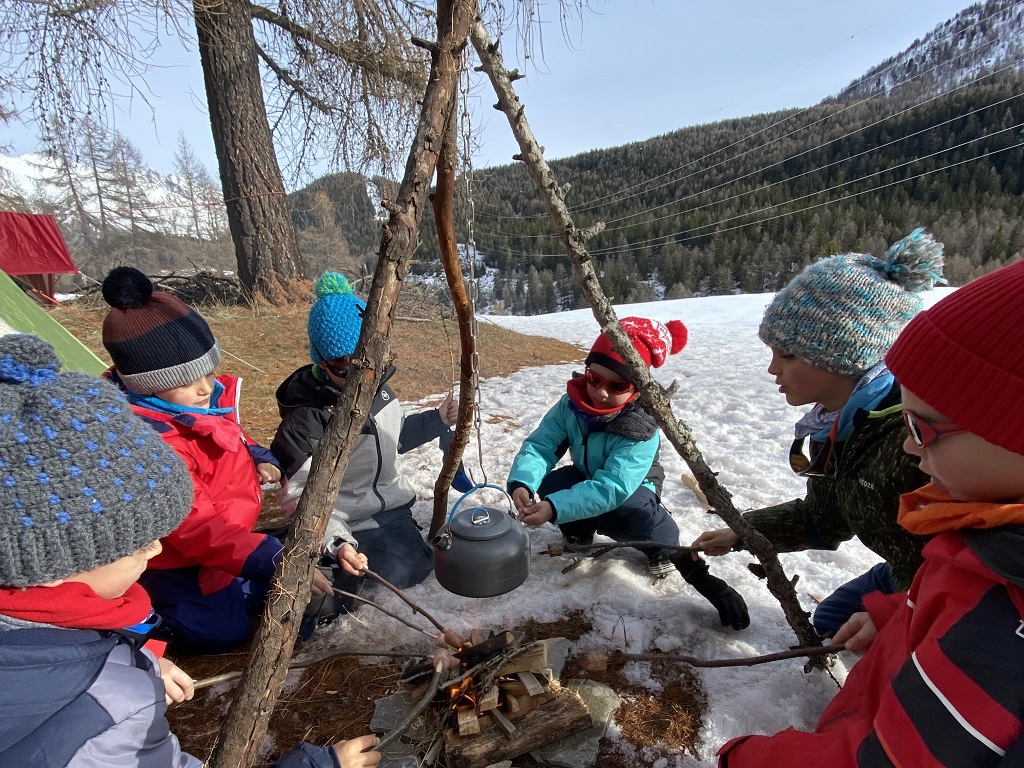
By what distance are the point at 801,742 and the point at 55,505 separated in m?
1.59

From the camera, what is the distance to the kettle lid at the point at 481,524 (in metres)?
1.73

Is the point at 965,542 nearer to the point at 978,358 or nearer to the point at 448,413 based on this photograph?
the point at 978,358

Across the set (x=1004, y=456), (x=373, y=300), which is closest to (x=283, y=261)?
(x=373, y=300)

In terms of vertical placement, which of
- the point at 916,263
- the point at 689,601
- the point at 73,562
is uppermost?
the point at 916,263

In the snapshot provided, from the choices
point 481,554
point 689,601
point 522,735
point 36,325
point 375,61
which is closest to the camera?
point 522,735

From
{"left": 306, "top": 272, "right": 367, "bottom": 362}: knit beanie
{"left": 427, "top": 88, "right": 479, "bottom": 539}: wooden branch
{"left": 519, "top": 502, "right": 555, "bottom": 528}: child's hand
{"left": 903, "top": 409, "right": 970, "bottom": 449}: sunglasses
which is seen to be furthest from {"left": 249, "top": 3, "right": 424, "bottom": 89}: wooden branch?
{"left": 903, "top": 409, "right": 970, "bottom": 449}: sunglasses

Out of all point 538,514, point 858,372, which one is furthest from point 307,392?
point 858,372

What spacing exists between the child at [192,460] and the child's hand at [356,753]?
0.64 meters

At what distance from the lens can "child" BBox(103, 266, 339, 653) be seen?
6.13 ft

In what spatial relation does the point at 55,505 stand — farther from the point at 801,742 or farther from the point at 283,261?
the point at 283,261

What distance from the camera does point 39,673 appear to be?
Answer: 2.97ft

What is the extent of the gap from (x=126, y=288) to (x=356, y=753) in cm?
176

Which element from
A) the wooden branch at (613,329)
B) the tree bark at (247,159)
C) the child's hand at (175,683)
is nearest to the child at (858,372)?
the wooden branch at (613,329)

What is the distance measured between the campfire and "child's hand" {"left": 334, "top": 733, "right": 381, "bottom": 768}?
0.33 metres
